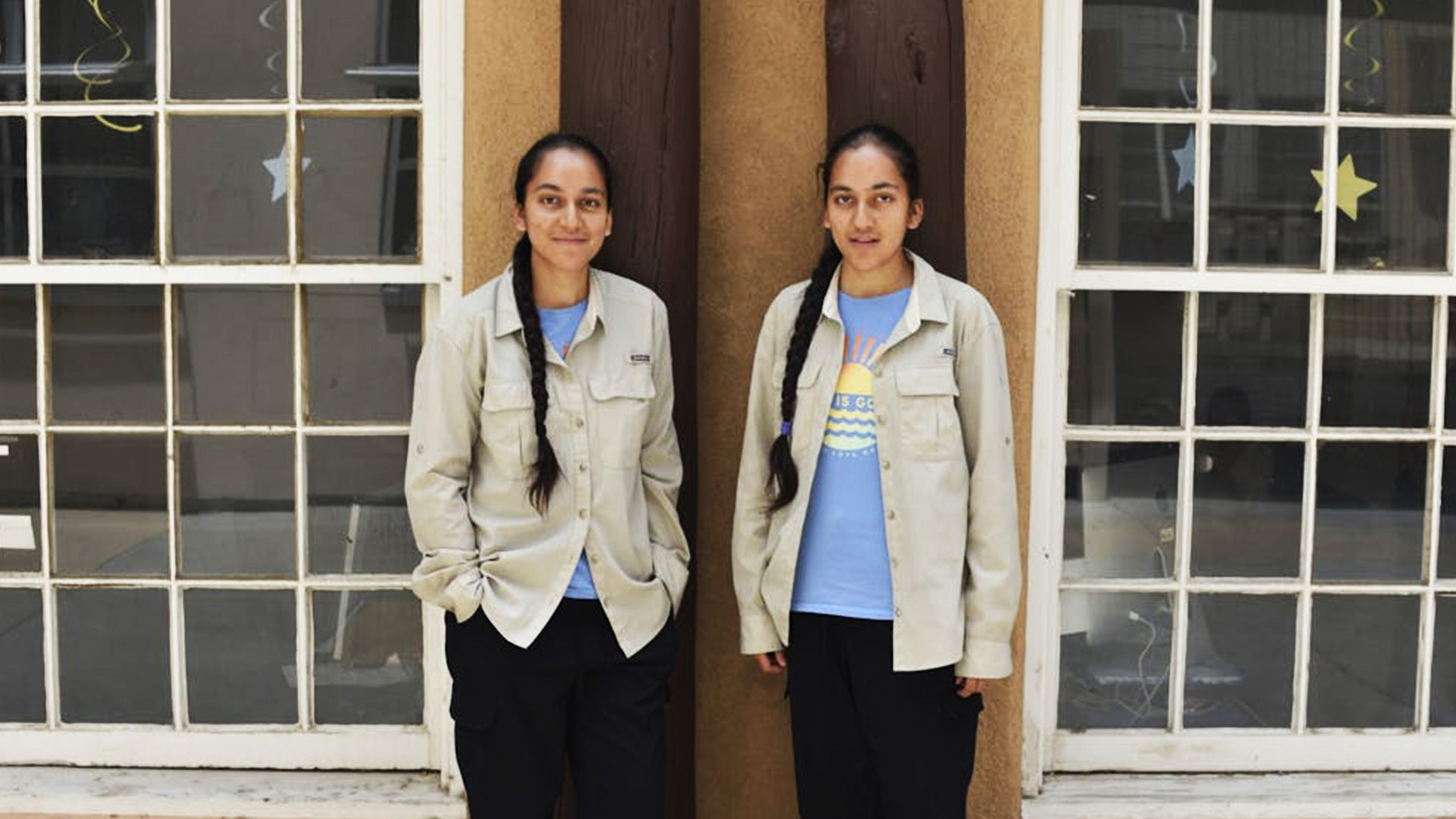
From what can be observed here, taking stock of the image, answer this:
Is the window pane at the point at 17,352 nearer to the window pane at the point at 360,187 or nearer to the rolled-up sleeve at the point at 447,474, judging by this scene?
the window pane at the point at 360,187

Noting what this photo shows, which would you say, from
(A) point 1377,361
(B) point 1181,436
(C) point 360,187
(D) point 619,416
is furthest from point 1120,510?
(C) point 360,187

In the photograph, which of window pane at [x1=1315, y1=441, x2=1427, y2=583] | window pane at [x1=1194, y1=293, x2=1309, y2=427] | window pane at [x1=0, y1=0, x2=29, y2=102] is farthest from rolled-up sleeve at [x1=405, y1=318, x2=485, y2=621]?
window pane at [x1=1315, y1=441, x2=1427, y2=583]

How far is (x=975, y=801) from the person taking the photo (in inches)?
130

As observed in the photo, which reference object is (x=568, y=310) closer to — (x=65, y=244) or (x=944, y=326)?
(x=944, y=326)

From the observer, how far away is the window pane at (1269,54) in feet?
11.1

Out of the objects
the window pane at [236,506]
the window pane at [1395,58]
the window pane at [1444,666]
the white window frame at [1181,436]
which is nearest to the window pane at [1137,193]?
the white window frame at [1181,436]

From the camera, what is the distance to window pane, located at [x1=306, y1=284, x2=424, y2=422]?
11.1 feet

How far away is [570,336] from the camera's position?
2744mm

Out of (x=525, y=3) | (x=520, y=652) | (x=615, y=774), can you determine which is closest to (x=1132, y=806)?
(x=615, y=774)

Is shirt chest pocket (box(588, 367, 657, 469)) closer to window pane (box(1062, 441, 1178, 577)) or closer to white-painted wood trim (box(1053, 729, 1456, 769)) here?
window pane (box(1062, 441, 1178, 577))

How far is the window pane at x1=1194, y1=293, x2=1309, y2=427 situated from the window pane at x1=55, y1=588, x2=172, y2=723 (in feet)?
9.01

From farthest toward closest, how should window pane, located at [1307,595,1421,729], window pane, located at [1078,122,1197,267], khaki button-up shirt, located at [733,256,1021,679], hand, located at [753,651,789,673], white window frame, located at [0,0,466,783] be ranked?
1. window pane, located at [1307,595,1421,729]
2. window pane, located at [1078,122,1197,267]
3. white window frame, located at [0,0,466,783]
4. hand, located at [753,651,789,673]
5. khaki button-up shirt, located at [733,256,1021,679]

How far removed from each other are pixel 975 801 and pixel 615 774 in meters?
1.03

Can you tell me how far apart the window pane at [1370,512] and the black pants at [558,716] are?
1.81 metres
